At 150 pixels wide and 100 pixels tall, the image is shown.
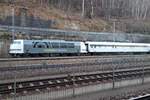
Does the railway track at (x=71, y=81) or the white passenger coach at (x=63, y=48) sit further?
the white passenger coach at (x=63, y=48)

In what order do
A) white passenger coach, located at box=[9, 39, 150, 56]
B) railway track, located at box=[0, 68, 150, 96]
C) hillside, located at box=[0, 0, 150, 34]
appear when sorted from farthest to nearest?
hillside, located at box=[0, 0, 150, 34] → white passenger coach, located at box=[9, 39, 150, 56] → railway track, located at box=[0, 68, 150, 96]

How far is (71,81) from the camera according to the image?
2155 cm

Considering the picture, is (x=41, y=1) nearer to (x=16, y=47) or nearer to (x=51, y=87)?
(x=16, y=47)

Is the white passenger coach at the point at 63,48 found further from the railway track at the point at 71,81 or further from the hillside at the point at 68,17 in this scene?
the railway track at the point at 71,81

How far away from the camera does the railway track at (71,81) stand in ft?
64.9

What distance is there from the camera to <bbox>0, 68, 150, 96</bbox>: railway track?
19.8 meters

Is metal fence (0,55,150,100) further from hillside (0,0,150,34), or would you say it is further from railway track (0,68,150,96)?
hillside (0,0,150,34)

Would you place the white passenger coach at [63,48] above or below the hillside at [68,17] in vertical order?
below

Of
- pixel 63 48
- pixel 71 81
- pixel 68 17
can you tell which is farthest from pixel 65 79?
pixel 68 17

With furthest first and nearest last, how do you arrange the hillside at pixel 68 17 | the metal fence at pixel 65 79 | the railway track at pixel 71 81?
the hillside at pixel 68 17 < the railway track at pixel 71 81 < the metal fence at pixel 65 79

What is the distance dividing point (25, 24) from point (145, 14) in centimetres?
5631

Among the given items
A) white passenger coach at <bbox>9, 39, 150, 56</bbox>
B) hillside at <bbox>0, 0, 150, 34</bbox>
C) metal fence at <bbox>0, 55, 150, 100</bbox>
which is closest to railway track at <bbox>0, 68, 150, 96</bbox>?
metal fence at <bbox>0, 55, 150, 100</bbox>

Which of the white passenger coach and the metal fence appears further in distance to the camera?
the white passenger coach

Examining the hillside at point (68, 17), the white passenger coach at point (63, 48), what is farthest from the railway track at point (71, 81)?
the hillside at point (68, 17)
